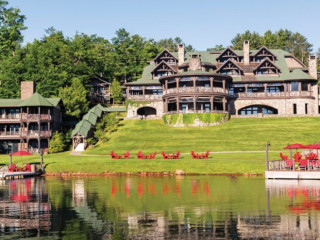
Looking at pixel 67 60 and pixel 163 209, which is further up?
pixel 67 60

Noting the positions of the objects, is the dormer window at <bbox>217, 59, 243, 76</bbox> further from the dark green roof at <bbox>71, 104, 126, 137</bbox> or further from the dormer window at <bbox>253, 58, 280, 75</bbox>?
the dark green roof at <bbox>71, 104, 126, 137</bbox>

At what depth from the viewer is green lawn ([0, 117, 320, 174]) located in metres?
43.4

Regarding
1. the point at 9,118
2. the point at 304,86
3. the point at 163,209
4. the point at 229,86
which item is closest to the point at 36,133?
the point at 9,118

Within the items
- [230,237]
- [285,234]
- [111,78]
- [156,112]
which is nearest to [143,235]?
[230,237]

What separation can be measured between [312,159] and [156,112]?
45325 millimetres

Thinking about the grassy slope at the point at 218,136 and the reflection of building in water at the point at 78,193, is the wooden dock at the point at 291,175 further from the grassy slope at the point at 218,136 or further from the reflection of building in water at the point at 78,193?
the grassy slope at the point at 218,136

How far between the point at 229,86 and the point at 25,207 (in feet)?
193

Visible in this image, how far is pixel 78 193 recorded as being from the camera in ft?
102

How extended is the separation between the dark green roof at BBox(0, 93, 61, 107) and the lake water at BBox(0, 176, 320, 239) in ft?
102

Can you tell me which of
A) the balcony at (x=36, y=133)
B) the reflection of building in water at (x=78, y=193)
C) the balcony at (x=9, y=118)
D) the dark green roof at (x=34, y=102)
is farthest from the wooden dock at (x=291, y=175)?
the balcony at (x=9, y=118)

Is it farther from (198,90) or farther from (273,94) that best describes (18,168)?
(273,94)

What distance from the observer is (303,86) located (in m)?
78.8

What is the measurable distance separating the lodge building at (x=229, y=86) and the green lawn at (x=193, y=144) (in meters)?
6.14

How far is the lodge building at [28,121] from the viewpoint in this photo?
2645 inches
